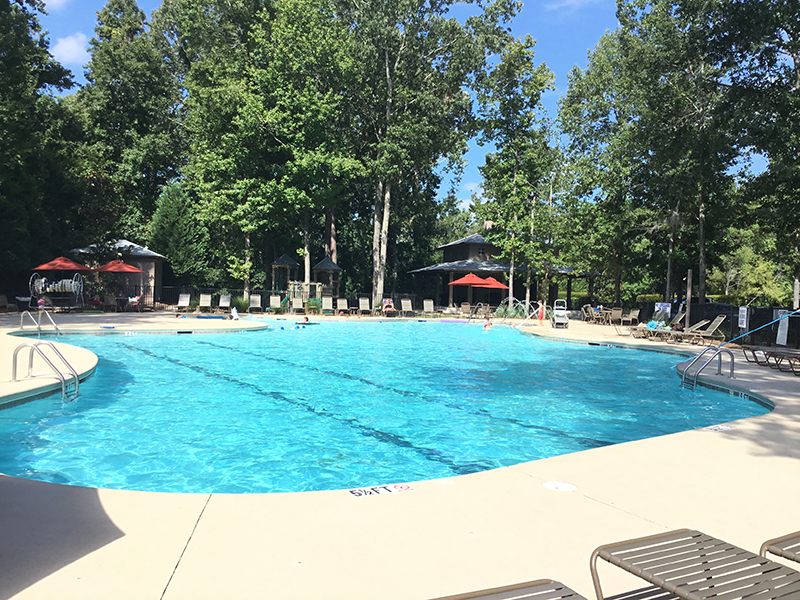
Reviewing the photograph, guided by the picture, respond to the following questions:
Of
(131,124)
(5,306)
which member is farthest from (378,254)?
(5,306)

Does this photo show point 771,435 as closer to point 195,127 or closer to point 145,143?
point 195,127

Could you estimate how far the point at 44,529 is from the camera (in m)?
3.61

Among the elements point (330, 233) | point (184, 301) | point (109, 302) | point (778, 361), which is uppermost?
point (330, 233)

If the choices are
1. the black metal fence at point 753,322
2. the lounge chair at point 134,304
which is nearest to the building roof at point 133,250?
the lounge chair at point 134,304

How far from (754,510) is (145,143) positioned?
132 feet

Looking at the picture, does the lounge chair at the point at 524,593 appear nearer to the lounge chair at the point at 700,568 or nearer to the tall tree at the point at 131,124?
the lounge chair at the point at 700,568

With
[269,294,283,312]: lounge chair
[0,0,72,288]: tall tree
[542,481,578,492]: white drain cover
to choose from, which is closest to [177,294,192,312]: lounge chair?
[269,294,283,312]: lounge chair

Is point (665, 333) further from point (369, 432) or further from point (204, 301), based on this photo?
point (204, 301)

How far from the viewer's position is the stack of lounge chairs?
81.1 inches

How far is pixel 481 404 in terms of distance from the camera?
10.0m

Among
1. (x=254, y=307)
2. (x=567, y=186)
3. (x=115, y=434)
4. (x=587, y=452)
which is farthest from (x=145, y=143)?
(x=587, y=452)

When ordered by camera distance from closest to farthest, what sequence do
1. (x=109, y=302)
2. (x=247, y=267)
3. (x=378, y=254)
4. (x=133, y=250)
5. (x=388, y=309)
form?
(x=109, y=302) → (x=133, y=250) → (x=388, y=309) → (x=247, y=267) → (x=378, y=254)

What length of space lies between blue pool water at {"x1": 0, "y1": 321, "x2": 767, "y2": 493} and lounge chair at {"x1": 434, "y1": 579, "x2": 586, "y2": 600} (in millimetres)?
4243

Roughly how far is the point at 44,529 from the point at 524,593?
310 cm
